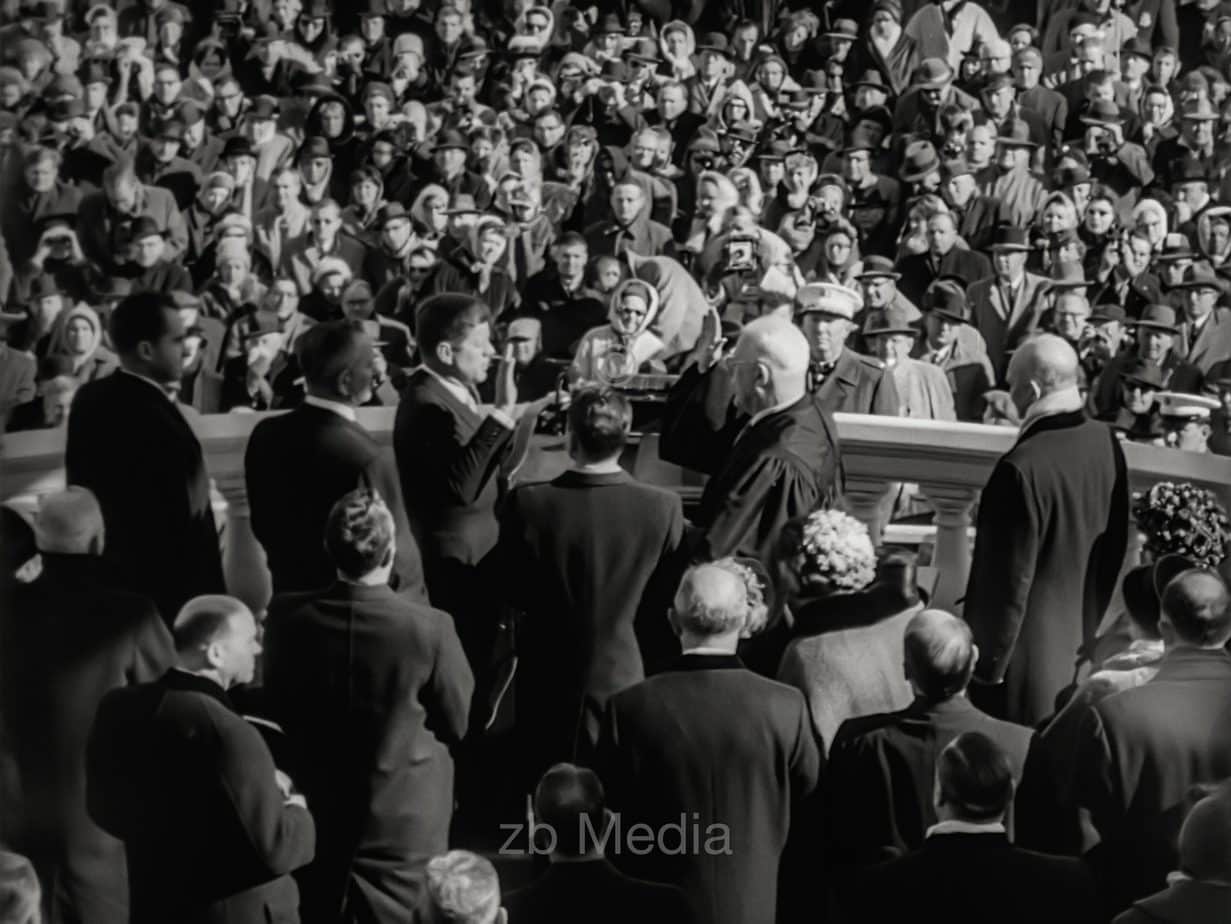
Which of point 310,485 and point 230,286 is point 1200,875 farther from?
point 230,286

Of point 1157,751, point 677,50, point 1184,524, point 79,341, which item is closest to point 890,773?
point 1157,751

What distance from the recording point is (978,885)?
486 cm

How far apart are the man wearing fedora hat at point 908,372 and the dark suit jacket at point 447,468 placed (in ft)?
8.62

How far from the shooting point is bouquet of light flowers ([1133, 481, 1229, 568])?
5.91 meters

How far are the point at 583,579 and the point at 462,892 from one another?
1.57 m

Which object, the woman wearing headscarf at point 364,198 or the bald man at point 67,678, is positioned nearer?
the bald man at point 67,678

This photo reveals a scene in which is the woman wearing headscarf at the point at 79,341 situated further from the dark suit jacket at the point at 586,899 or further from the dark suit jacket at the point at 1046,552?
the dark suit jacket at the point at 586,899

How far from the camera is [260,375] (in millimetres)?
9414

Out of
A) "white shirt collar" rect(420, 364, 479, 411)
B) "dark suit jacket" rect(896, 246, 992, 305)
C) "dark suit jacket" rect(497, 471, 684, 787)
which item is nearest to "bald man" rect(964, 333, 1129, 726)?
"dark suit jacket" rect(497, 471, 684, 787)

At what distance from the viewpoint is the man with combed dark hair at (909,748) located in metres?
5.11

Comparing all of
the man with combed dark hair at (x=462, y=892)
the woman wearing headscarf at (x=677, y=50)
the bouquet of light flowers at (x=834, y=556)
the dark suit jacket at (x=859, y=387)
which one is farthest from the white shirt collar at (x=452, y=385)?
the woman wearing headscarf at (x=677, y=50)

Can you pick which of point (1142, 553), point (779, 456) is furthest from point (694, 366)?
point (1142, 553)

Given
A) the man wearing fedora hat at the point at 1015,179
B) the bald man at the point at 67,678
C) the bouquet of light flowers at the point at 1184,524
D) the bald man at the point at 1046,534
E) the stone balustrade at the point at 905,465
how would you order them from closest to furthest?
the bald man at the point at 67,678 → the bouquet of light flowers at the point at 1184,524 → the bald man at the point at 1046,534 → the stone balustrade at the point at 905,465 → the man wearing fedora hat at the point at 1015,179

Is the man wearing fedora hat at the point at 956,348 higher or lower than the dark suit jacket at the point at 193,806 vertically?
higher
